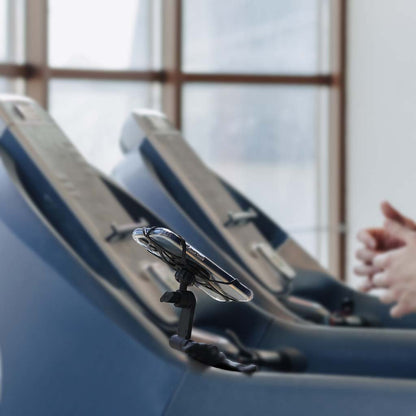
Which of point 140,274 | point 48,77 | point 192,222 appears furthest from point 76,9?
point 140,274

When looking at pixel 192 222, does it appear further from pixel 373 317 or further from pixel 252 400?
pixel 252 400

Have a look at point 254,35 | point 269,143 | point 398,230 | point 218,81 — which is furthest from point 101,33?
point 398,230

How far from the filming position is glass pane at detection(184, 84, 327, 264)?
15.1ft

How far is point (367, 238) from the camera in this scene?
2008mm

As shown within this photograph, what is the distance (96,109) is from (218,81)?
697 millimetres

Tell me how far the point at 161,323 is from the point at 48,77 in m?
2.66

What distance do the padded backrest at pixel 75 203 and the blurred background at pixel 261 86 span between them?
229 cm

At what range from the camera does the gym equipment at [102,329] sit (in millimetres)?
1177

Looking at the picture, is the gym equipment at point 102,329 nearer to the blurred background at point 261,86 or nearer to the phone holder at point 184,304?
the phone holder at point 184,304

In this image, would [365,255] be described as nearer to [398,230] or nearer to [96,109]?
[398,230]

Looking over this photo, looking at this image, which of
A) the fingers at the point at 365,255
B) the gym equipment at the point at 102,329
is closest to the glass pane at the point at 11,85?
the gym equipment at the point at 102,329

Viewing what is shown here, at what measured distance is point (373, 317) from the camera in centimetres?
237

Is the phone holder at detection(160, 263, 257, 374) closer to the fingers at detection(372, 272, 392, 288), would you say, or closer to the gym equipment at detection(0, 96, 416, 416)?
the gym equipment at detection(0, 96, 416, 416)

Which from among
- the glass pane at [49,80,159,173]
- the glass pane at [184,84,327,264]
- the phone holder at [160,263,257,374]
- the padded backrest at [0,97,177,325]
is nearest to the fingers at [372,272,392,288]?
the padded backrest at [0,97,177,325]
